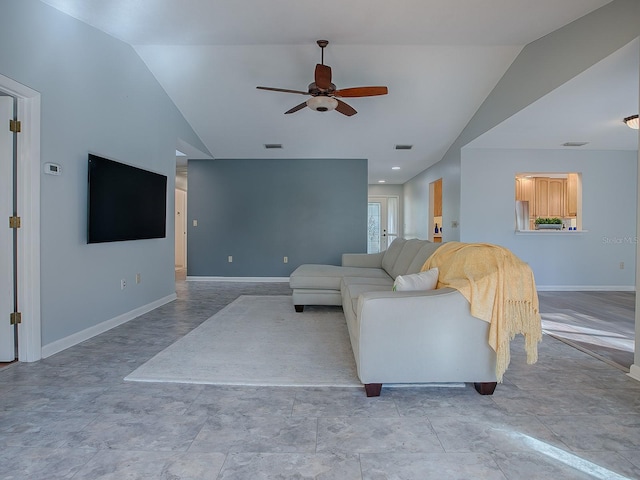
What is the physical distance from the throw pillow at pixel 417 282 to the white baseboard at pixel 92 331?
266 cm

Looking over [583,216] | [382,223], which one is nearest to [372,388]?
[583,216]

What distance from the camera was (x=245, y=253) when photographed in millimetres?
6793

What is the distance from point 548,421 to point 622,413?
0.46m

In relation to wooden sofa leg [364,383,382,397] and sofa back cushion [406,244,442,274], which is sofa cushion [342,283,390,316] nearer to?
sofa back cushion [406,244,442,274]

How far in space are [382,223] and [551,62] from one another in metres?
7.60

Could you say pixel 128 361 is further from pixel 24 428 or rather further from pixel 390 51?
pixel 390 51

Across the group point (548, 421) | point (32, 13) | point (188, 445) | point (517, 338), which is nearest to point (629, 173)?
point (517, 338)

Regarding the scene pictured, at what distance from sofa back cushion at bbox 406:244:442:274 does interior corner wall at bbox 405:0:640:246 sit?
198 cm

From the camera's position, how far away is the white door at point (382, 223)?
35.6ft

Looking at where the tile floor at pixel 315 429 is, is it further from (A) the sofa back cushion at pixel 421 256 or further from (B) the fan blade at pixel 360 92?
(B) the fan blade at pixel 360 92

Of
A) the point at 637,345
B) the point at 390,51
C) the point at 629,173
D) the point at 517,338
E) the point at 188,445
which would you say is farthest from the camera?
the point at 629,173

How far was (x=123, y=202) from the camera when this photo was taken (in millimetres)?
3596

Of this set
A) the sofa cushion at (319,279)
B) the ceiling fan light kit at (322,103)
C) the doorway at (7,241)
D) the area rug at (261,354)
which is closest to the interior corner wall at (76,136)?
the doorway at (7,241)

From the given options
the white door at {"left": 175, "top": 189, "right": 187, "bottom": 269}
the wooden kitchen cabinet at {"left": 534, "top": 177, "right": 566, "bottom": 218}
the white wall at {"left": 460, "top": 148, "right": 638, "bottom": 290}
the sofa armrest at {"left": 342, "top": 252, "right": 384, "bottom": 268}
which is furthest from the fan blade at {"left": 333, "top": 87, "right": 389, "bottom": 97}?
the white door at {"left": 175, "top": 189, "right": 187, "bottom": 269}
